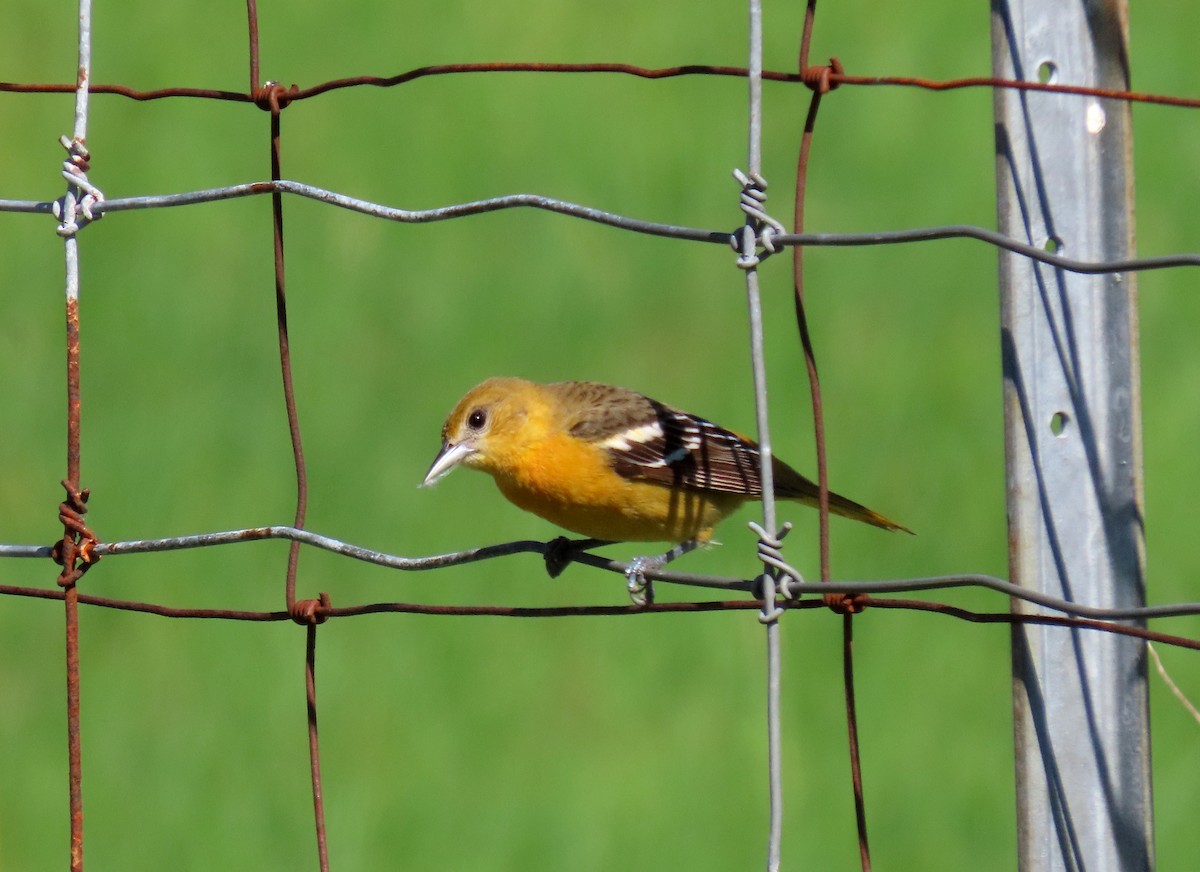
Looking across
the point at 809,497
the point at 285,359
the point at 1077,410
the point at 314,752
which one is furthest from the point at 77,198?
the point at 809,497

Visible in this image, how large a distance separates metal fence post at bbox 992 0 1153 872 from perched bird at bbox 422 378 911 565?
137 cm

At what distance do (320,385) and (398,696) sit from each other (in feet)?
6.33

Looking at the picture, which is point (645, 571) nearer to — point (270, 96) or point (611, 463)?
point (270, 96)

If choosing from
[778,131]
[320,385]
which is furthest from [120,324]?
[778,131]

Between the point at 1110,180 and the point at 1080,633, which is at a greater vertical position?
the point at 1110,180

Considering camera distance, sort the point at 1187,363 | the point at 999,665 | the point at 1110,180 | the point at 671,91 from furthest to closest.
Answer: the point at 671,91, the point at 1187,363, the point at 999,665, the point at 1110,180

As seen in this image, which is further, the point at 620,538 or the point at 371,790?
the point at 371,790

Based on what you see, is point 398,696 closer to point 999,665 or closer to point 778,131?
point 999,665

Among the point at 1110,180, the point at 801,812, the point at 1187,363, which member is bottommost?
the point at 801,812

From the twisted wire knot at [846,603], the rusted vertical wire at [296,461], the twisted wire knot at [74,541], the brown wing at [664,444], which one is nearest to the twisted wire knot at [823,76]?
the twisted wire knot at [846,603]

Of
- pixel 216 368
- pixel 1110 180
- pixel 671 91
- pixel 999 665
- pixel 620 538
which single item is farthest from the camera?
pixel 671 91

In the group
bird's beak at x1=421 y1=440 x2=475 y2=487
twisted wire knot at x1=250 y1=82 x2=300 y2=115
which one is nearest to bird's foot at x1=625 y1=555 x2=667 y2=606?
bird's beak at x1=421 y1=440 x2=475 y2=487

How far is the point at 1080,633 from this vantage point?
3.05m

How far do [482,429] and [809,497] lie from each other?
0.85 m
